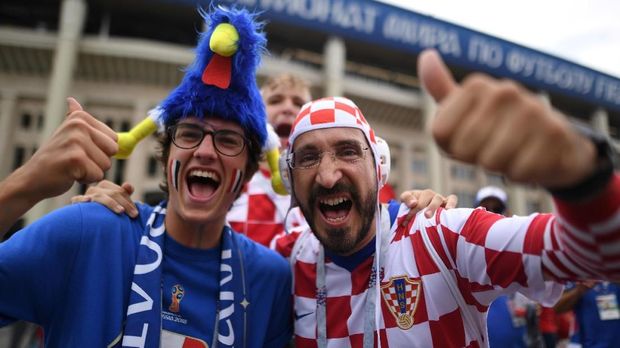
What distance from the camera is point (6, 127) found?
14461 millimetres

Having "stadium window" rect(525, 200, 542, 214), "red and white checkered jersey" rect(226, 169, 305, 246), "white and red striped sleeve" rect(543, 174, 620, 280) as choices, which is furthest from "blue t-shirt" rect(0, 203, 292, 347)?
"stadium window" rect(525, 200, 542, 214)

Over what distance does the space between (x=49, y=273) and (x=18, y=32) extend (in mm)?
17403

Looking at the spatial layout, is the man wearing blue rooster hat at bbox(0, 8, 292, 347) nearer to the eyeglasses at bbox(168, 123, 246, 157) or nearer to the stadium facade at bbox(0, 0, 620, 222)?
the eyeglasses at bbox(168, 123, 246, 157)

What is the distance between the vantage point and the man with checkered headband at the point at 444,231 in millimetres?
857

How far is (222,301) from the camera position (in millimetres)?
1846

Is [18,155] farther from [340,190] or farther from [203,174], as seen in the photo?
[340,190]

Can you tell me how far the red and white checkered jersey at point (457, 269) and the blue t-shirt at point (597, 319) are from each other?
109 inches

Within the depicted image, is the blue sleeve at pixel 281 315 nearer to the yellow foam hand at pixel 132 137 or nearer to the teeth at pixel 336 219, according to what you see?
the teeth at pixel 336 219

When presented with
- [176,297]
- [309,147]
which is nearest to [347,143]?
[309,147]

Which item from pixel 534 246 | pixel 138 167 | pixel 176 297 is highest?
pixel 138 167

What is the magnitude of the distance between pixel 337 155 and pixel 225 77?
693mm

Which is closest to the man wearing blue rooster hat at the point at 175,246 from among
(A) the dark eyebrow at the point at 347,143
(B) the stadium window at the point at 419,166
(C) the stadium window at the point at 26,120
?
(A) the dark eyebrow at the point at 347,143

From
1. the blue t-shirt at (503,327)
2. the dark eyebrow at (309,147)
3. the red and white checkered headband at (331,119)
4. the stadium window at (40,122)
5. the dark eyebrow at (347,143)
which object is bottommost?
the blue t-shirt at (503,327)

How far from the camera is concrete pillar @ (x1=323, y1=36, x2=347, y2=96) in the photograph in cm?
1691
